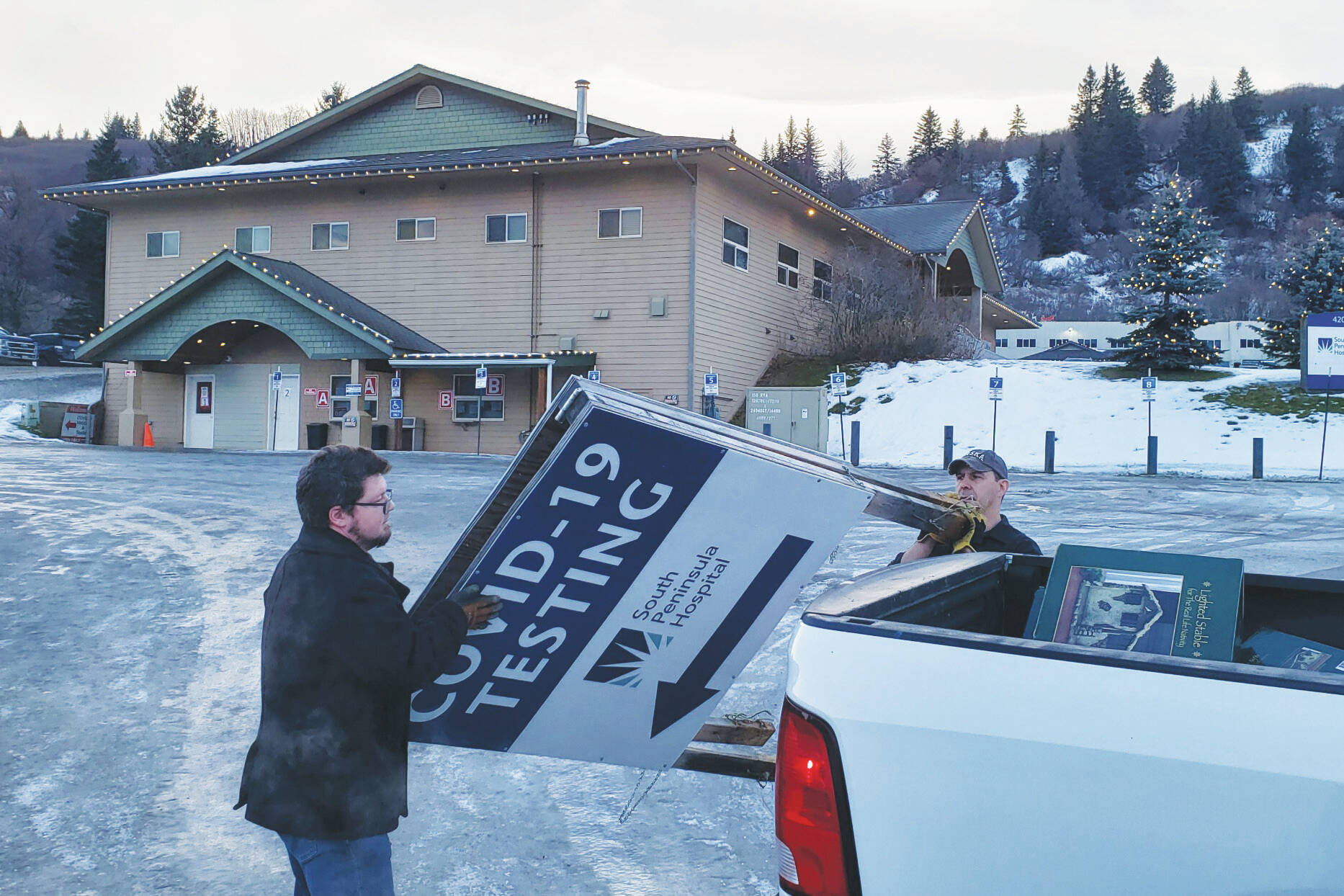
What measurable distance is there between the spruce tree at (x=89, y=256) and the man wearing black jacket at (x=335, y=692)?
5530 cm

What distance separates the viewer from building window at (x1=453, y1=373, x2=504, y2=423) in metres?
28.6

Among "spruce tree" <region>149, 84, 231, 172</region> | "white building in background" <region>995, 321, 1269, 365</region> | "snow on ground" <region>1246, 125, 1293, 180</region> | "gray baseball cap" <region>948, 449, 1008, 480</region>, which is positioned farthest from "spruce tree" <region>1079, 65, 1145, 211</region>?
"gray baseball cap" <region>948, 449, 1008, 480</region>

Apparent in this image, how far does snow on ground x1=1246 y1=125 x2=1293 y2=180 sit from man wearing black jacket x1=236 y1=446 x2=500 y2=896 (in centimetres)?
20110

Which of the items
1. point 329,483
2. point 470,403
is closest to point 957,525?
point 329,483

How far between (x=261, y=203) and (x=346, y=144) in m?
3.00

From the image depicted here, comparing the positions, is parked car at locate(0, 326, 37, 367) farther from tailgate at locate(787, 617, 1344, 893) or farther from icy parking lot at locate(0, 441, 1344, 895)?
tailgate at locate(787, 617, 1344, 893)

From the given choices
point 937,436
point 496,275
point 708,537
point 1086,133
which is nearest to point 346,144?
point 496,275

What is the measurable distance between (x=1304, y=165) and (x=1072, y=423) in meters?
148

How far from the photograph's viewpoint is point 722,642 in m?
3.21

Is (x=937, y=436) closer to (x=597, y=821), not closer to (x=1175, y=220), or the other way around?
(x=1175, y=220)

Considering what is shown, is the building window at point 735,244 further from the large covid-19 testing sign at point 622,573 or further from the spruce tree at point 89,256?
the spruce tree at point 89,256

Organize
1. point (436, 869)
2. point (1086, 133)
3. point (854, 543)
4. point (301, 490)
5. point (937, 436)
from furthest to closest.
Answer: point (1086, 133) < point (937, 436) < point (854, 543) < point (436, 869) < point (301, 490)

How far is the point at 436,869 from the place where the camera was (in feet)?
14.1

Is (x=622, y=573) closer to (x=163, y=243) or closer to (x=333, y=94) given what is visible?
(x=163, y=243)
